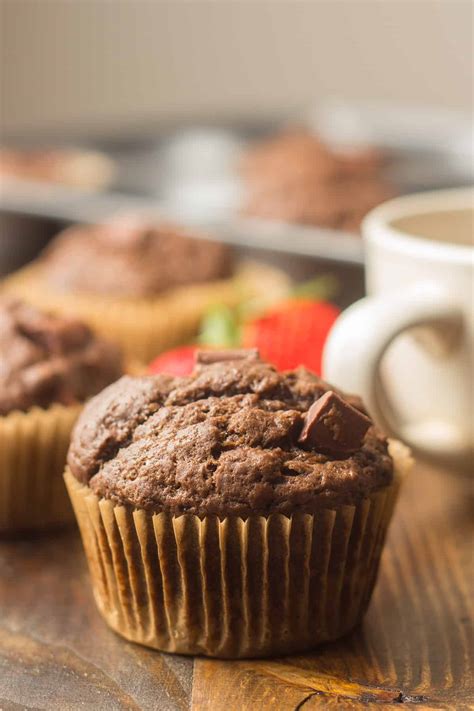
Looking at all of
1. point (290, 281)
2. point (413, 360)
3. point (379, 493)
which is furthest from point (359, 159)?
point (379, 493)

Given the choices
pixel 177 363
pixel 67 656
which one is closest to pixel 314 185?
pixel 177 363

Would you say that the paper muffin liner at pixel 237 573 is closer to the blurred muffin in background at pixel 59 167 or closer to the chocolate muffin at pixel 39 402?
the chocolate muffin at pixel 39 402

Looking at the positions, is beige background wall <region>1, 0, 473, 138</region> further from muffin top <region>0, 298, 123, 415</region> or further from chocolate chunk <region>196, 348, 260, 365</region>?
chocolate chunk <region>196, 348, 260, 365</region>

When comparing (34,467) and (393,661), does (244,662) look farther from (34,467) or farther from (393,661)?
(34,467)

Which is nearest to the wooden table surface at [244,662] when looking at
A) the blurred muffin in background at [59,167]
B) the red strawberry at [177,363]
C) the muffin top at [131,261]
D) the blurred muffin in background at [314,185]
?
the red strawberry at [177,363]

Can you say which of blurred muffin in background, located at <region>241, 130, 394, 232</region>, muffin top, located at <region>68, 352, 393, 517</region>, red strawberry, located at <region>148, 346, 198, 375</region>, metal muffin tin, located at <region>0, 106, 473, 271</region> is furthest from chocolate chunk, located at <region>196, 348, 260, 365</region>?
blurred muffin in background, located at <region>241, 130, 394, 232</region>

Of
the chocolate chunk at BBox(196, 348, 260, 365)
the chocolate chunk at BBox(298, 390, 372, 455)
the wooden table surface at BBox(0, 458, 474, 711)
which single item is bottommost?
the wooden table surface at BBox(0, 458, 474, 711)

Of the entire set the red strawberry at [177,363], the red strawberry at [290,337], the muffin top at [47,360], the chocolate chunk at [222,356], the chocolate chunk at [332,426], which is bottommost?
the red strawberry at [290,337]
